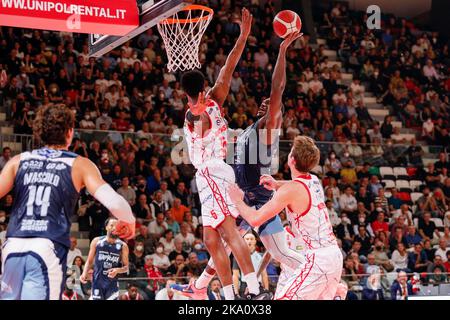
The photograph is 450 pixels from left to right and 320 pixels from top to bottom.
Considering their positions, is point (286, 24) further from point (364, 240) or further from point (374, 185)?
point (374, 185)

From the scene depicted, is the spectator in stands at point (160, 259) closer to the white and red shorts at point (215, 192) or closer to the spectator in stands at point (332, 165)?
the spectator in stands at point (332, 165)

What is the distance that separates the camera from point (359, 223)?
16484 millimetres

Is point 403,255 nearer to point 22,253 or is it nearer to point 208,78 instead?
point 208,78

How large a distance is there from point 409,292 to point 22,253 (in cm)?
845

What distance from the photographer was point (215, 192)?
7.66m

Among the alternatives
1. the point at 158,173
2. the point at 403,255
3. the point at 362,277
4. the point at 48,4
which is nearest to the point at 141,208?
the point at 158,173

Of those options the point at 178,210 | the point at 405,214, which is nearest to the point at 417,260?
the point at 405,214

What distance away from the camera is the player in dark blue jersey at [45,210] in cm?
533

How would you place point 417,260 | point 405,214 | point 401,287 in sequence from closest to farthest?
point 401,287, point 417,260, point 405,214

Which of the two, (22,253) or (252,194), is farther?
(252,194)

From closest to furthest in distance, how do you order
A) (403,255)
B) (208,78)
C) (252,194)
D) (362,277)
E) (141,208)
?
(252,194) → (362,277) → (141,208) → (403,255) → (208,78)

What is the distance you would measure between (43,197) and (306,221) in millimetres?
2406
